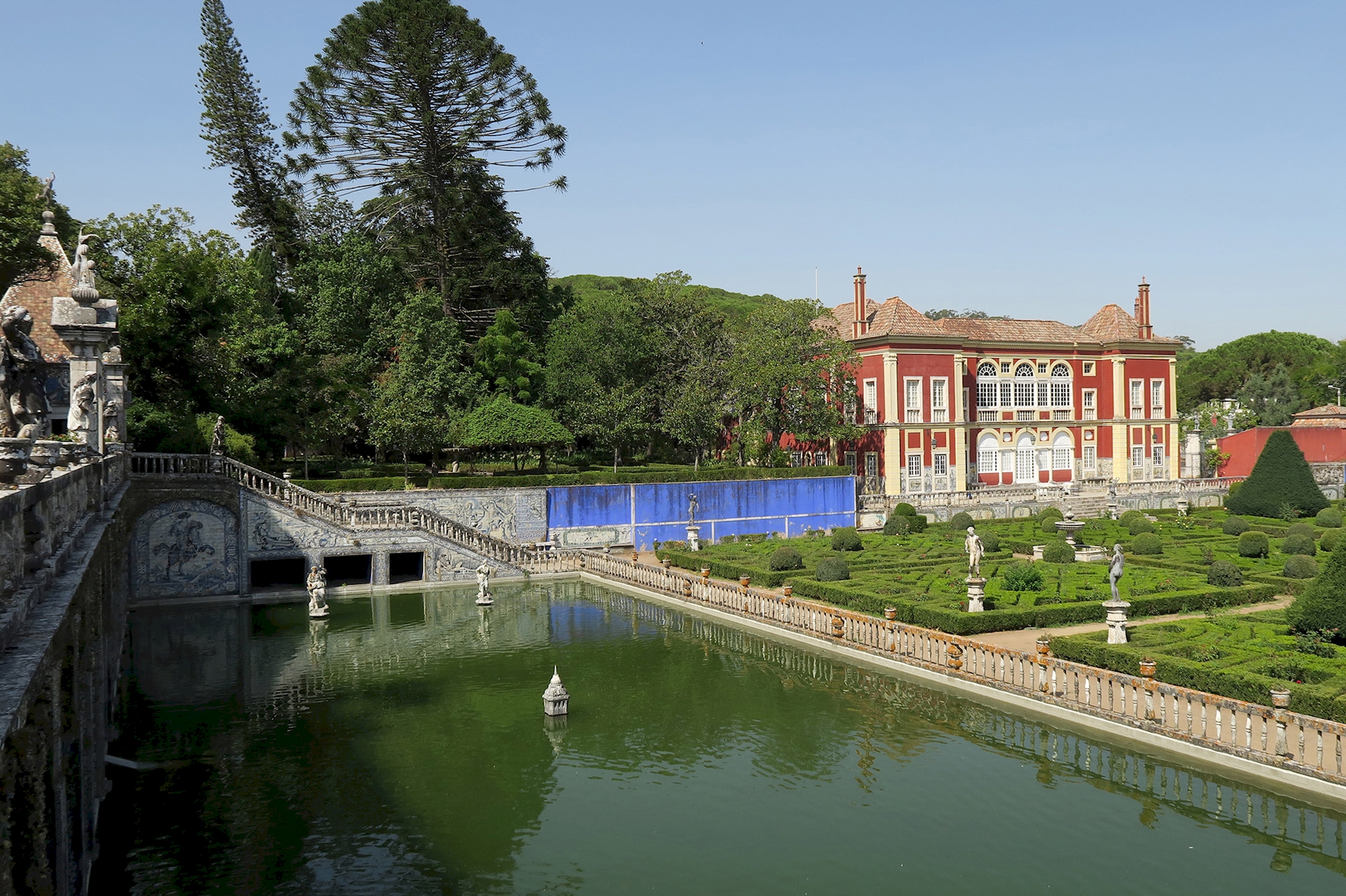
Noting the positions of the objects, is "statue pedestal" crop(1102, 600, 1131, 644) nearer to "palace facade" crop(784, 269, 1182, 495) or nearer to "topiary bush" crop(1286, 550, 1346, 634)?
"topiary bush" crop(1286, 550, 1346, 634)

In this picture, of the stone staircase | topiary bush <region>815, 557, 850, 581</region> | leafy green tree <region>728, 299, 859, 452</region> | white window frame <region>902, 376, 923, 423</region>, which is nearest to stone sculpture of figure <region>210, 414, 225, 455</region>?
the stone staircase

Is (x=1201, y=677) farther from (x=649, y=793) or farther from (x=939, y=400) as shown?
(x=939, y=400)

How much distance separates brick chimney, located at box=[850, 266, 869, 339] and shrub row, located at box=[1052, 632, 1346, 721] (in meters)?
38.4

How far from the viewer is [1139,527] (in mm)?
44500

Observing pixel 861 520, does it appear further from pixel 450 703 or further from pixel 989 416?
pixel 450 703

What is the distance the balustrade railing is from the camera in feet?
52.7

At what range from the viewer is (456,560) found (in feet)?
128

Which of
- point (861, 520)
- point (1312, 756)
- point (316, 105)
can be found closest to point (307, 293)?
point (316, 105)

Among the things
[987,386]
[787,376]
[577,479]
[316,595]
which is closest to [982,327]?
[987,386]

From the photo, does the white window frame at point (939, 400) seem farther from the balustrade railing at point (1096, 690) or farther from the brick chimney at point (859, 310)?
the balustrade railing at point (1096, 690)

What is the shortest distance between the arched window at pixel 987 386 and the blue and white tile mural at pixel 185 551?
4439 centimetres

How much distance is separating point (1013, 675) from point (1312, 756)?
245 inches

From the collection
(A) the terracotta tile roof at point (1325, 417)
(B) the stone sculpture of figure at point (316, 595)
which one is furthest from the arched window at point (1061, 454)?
(B) the stone sculpture of figure at point (316, 595)

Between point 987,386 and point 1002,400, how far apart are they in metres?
1.44
